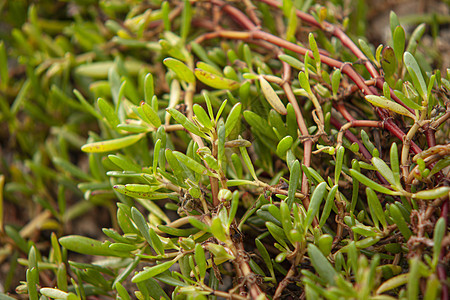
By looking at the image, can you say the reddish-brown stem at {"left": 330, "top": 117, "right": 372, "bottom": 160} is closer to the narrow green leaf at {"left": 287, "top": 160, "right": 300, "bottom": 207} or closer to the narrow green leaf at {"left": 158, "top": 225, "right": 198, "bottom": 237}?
the narrow green leaf at {"left": 287, "top": 160, "right": 300, "bottom": 207}

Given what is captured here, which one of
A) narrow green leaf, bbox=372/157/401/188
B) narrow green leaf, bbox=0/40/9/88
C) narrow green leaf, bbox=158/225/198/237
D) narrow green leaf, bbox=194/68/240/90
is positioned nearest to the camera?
narrow green leaf, bbox=372/157/401/188

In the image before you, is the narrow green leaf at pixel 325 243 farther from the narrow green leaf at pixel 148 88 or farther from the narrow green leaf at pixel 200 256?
the narrow green leaf at pixel 148 88

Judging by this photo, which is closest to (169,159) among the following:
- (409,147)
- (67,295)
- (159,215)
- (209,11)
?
(159,215)

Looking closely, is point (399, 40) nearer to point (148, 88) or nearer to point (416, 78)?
point (416, 78)

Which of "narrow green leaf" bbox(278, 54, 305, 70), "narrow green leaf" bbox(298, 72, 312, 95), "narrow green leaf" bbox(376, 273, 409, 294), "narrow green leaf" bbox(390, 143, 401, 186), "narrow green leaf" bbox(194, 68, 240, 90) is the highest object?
"narrow green leaf" bbox(278, 54, 305, 70)

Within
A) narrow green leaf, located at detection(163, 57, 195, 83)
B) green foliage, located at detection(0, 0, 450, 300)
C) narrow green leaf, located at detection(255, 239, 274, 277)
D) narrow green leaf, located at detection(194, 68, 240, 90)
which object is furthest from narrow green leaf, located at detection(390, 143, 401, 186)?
narrow green leaf, located at detection(163, 57, 195, 83)

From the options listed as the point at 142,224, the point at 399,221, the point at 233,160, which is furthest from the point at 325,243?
the point at 142,224

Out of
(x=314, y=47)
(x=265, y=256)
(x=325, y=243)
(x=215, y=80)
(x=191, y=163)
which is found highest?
(x=314, y=47)
